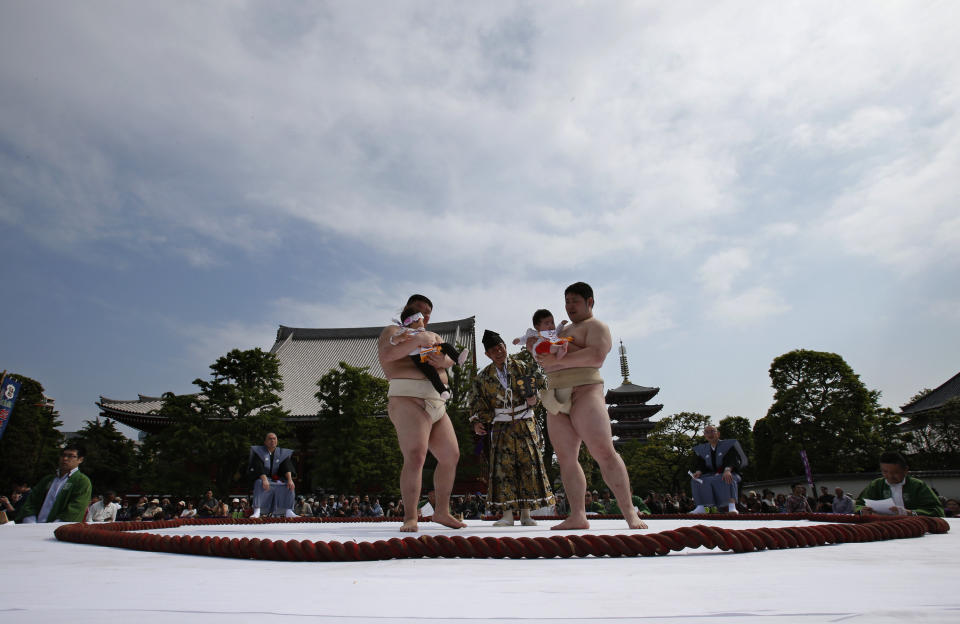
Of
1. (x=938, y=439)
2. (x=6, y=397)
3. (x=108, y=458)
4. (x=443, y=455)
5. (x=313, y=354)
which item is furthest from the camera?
(x=313, y=354)

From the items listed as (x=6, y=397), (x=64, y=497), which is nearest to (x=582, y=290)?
(x=64, y=497)

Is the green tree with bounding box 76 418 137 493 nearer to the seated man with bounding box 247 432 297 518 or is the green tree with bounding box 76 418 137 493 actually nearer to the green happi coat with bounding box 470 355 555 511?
the seated man with bounding box 247 432 297 518

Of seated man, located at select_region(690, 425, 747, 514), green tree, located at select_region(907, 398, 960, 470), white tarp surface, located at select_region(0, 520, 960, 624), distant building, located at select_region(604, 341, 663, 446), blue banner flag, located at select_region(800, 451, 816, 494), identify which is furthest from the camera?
→ distant building, located at select_region(604, 341, 663, 446)

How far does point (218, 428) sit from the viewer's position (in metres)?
20.0

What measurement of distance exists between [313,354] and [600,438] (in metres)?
36.5

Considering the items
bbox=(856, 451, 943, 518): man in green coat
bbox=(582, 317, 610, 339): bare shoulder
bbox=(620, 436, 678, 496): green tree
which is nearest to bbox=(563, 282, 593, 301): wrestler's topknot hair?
bbox=(582, 317, 610, 339): bare shoulder

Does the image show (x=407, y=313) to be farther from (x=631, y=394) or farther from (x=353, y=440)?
(x=631, y=394)

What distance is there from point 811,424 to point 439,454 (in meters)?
32.0

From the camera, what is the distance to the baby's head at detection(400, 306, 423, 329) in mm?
4641

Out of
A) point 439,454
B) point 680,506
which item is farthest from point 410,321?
point 680,506

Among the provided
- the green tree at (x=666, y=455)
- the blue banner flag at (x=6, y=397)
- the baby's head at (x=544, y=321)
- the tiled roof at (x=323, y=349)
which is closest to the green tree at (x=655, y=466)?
the green tree at (x=666, y=455)

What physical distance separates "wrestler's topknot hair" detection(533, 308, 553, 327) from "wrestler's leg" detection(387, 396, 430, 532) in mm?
1277

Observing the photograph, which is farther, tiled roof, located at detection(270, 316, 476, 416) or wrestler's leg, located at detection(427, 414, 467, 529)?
tiled roof, located at detection(270, 316, 476, 416)

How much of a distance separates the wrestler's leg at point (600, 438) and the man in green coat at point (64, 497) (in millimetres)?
6116
